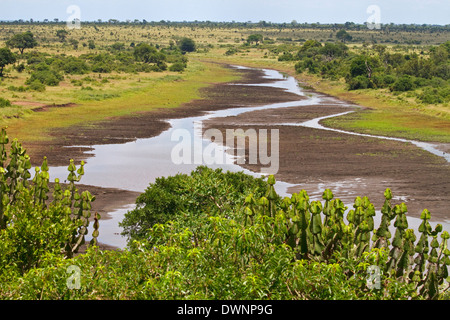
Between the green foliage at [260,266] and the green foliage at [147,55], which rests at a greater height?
the green foliage at [260,266]

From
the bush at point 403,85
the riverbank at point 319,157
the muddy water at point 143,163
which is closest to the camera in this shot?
the muddy water at point 143,163

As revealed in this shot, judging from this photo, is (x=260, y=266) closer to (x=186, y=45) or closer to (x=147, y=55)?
(x=147, y=55)

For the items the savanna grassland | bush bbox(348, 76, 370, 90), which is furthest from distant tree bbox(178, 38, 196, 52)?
the savanna grassland

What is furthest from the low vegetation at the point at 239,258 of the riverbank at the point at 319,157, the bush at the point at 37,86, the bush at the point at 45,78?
the bush at the point at 45,78

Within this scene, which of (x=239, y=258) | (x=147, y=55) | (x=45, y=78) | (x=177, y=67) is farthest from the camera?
(x=147, y=55)

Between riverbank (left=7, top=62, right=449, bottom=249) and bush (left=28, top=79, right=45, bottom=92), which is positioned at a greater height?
bush (left=28, top=79, right=45, bottom=92)

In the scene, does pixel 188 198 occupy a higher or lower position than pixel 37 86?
higher

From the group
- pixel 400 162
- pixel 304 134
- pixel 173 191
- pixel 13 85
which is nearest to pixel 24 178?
pixel 173 191

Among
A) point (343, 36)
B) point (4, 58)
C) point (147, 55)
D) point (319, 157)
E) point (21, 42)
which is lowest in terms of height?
point (343, 36)

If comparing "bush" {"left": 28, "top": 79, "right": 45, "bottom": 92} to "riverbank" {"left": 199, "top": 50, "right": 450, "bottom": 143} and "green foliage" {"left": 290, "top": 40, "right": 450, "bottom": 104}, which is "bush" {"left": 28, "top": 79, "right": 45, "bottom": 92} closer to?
"riverbank" {"left": 199, "top": 50, "right": 450, "bottom": 143}

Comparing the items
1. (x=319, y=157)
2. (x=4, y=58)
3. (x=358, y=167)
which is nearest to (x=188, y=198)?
(x=358, y=167)

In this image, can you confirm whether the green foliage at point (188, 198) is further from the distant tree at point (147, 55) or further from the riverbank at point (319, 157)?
the distant tree at point (147, 55)

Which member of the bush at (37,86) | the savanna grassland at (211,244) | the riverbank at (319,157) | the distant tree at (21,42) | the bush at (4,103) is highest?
the savanna grassland at (211,244)
